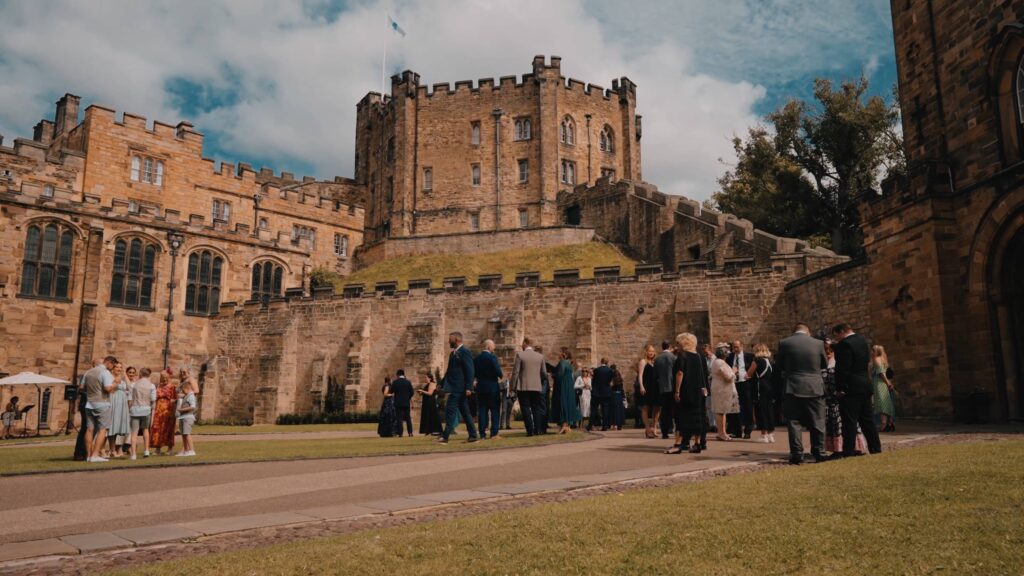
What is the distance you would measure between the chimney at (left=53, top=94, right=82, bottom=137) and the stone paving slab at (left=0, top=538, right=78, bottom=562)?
48.4 m

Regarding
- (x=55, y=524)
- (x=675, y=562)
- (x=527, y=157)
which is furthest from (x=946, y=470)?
(x=527, y=157)

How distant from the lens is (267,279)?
38938 millimetres

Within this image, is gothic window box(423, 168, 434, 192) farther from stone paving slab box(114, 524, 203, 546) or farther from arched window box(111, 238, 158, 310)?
stone paving slab box(114, 524, 203, 546)

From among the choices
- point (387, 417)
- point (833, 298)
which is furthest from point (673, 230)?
point (387, 417)

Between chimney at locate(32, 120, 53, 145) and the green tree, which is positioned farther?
chimney at locate(32, 120, 53, 145)

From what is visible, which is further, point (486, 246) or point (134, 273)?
point (486, 246)

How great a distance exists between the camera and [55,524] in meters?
6.31

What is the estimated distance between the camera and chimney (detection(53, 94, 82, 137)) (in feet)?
151

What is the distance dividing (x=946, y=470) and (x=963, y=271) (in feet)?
30.3

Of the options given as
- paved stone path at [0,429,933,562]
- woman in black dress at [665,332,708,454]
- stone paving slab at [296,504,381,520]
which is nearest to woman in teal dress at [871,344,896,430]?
paved stone path at [0,429,933,562]

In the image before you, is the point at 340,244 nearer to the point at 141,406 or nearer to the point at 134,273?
the point at 134,273

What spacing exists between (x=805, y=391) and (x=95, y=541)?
816cm

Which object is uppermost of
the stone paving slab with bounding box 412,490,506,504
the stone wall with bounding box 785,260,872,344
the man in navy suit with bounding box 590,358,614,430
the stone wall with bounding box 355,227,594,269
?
the stone wall with bounding box 355,227,594,269

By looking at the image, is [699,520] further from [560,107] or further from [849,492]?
[560,107]
